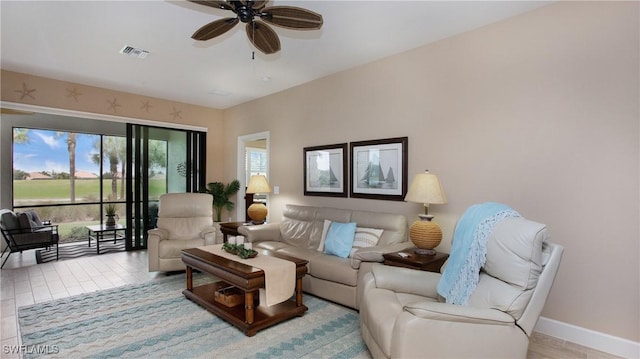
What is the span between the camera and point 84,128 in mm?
6812

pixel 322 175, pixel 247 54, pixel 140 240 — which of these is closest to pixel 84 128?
pixel 140 240

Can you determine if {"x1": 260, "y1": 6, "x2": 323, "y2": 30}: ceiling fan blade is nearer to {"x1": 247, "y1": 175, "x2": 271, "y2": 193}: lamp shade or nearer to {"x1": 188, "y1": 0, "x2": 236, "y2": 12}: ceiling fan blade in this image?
{"x1": 188, "y1": 0, "x2": 236, "y2": 12}: ceiling fan blade

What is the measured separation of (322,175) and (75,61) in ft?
11.6

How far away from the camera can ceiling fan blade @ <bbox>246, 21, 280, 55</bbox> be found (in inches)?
101

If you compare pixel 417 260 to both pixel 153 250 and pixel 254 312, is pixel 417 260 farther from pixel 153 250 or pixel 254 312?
pixel 153 250

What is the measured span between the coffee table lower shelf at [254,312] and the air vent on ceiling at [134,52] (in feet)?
9.42

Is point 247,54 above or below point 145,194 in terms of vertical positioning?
above

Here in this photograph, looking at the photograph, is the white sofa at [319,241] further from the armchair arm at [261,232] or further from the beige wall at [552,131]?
the beige wall at [552,131]

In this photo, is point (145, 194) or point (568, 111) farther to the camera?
point (145, 194)

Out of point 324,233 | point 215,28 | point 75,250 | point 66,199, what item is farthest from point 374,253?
point 66,199

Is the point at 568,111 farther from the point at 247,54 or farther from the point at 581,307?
the point at 247,54

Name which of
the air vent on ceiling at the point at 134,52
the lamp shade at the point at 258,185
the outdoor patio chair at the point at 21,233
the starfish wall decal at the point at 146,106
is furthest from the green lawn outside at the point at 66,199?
the air vent on ceiling at the point at 134,52

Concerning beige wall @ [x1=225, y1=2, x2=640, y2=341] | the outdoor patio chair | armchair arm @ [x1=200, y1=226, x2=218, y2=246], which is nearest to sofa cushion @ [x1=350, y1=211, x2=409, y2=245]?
beige wall @ [x1=225, y1=2, x2=640, y2=341]

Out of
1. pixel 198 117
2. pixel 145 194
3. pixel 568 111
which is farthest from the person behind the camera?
pixel 198 117
